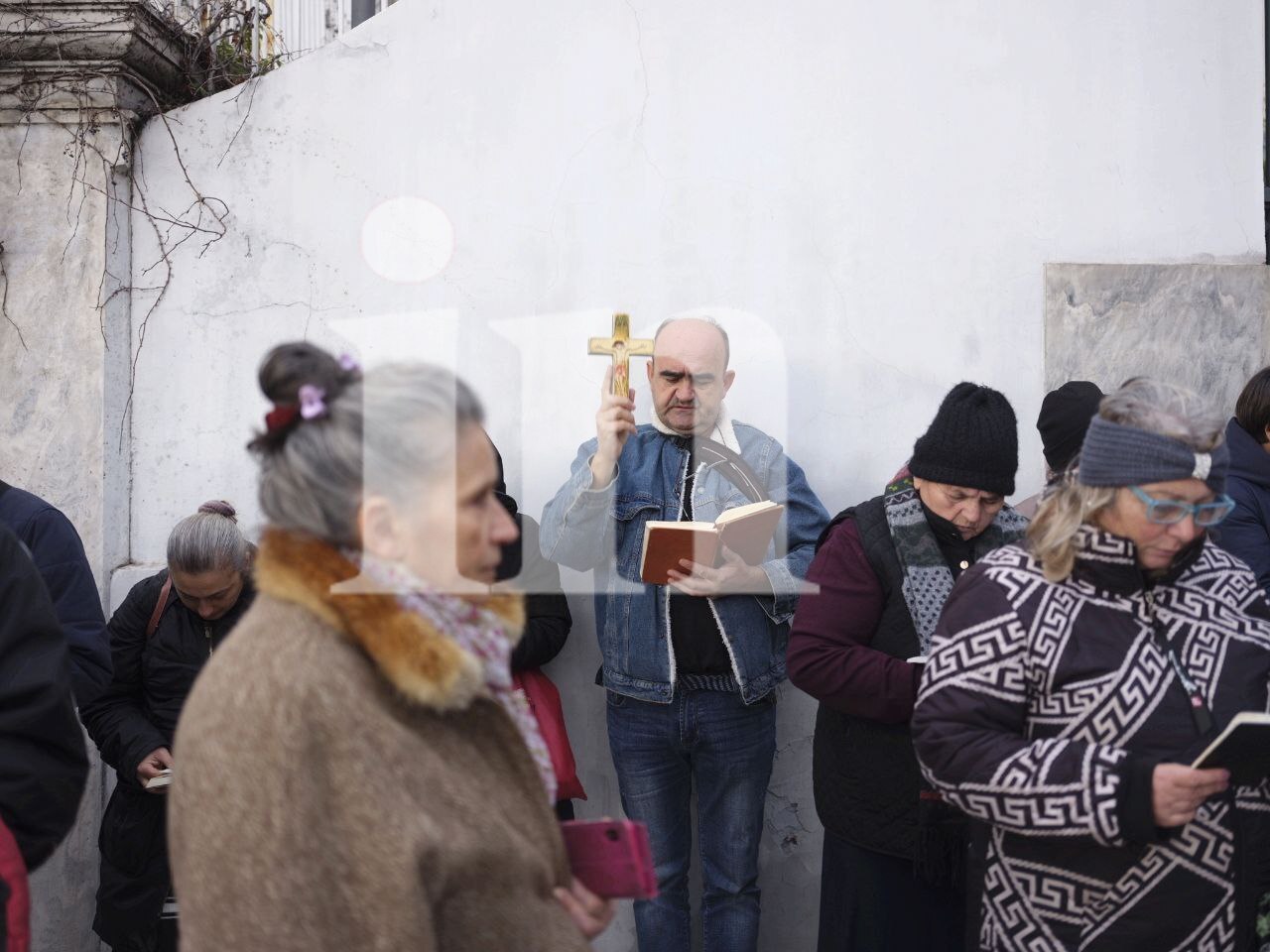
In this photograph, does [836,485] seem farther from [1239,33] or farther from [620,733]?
[1239,33]

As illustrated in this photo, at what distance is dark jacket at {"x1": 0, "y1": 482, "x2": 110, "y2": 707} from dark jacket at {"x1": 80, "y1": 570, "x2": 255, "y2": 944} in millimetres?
586

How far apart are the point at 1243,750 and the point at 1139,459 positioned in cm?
54

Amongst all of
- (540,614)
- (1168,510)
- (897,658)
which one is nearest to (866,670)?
(897,658)

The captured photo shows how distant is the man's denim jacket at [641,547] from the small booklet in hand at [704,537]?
159 millimetres

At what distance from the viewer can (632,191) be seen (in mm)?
4172

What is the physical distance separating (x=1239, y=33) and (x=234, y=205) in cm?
340

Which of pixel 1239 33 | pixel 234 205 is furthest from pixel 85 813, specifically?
pixel 1239 33

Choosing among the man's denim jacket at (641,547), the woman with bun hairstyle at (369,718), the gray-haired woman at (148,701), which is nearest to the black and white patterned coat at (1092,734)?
the woman with bun hairstyle at (369,718)

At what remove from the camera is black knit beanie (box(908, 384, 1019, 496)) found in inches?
117

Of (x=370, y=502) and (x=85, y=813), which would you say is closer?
(x=370, y=502)

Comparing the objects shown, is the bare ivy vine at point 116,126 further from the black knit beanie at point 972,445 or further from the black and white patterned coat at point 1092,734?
the black and white patterned coat at point 1092,734

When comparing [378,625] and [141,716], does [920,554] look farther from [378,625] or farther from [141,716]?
[141,716]

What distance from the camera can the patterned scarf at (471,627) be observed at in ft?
5.18

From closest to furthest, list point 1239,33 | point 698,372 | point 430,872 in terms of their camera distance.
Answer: point 430,872
point 698,372
point 1239,33
